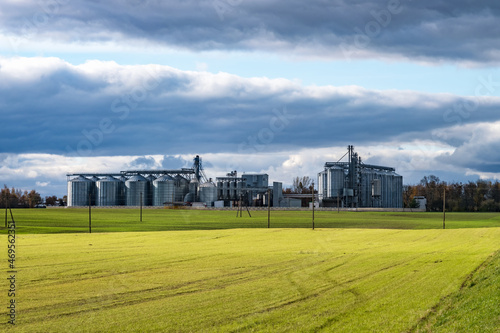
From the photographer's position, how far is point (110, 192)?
631 ft

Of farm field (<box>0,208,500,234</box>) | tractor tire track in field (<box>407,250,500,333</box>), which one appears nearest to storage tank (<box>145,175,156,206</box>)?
farm field (<box>0,208,500,234</box>)

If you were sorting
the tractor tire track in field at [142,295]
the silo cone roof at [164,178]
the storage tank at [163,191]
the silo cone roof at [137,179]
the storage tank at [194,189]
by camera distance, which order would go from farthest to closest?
1. the silo cone roof at [137,179]
2. the storage tank at [194,189]
3. the silo cone roof at [164,178]
4. the storage tank at [163,191]
5. the tractor tire track in field at [142,295]

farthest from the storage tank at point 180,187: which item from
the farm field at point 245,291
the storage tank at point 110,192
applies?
the farm field at point 245,291

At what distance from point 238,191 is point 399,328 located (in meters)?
168

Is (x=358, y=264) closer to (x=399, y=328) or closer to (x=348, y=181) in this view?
(x=399, y=328)

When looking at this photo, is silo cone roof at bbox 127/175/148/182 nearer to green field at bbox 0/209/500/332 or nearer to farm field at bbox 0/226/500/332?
farm field at bbox 0/226/500/332

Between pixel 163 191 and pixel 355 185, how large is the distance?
59.6 meters

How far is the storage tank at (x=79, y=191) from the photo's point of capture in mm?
196125

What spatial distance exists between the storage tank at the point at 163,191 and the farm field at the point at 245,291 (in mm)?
147683

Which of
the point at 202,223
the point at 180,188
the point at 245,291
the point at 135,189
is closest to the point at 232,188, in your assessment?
the point at 180,188

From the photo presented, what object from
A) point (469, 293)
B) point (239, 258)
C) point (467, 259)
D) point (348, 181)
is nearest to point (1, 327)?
point (469, 293)

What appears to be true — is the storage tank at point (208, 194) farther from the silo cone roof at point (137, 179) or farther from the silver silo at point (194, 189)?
the silo cone roof at point (137, 179)

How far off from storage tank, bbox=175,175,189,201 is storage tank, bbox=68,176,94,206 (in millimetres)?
31789

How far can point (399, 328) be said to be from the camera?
1673 cm
